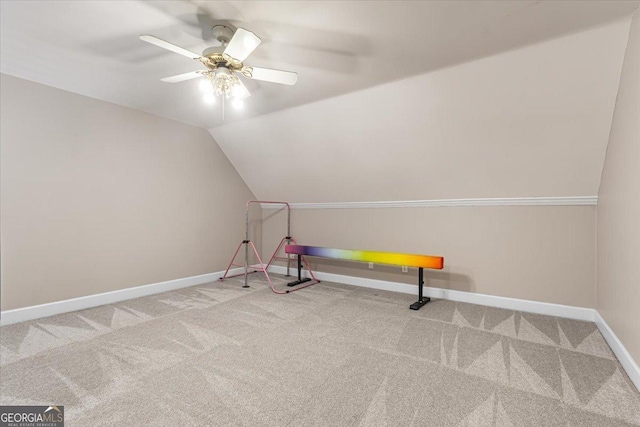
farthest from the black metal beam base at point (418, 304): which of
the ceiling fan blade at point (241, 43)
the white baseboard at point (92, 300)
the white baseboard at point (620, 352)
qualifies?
the white baseboard at point (92, 300)

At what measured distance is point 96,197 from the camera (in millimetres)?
3438

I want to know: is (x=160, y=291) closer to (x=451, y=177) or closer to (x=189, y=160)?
(x=189, y=160)

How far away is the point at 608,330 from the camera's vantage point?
7.93ft

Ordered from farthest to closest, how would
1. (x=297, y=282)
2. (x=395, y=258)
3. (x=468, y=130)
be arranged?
(x=297, y=282)
(x=395, y=258)
(x=468, y=130)

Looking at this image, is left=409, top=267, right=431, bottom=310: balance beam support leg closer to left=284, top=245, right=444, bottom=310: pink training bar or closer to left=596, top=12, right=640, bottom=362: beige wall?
left=284, top=245, right=444, bottom=310: pink training bar

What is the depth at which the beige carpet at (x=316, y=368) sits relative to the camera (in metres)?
1.58

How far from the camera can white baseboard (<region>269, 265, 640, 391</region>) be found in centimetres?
202

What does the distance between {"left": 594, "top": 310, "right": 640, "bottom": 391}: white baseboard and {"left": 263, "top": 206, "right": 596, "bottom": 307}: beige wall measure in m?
0.45

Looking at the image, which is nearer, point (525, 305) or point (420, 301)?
point (525, 305)

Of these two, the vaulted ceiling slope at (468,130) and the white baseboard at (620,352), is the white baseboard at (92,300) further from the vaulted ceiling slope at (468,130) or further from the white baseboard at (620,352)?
the white baseboard at (620,352)

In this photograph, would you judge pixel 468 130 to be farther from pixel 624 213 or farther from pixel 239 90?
pixel 239 90

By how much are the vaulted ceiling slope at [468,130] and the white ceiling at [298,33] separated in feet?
0.73

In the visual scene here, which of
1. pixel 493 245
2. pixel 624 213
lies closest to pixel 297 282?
pixel 493 245

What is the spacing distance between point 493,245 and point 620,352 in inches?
58.2
